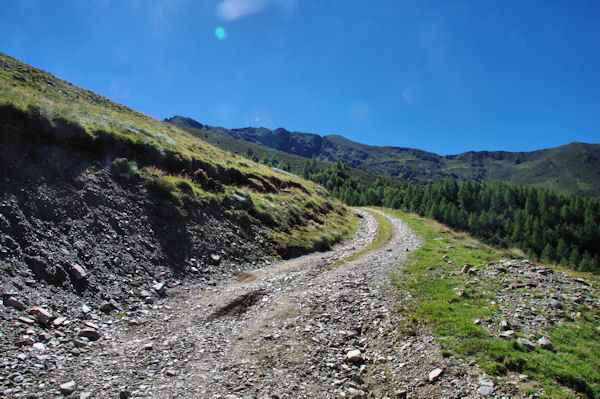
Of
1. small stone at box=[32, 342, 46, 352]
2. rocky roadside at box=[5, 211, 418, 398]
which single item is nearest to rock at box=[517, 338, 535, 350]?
rocky roadside at box=[5, 211, 418, 398]

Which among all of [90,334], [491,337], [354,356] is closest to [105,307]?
[90,334]

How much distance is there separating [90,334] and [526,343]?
12.7m

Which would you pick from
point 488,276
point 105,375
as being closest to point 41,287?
point 105,375

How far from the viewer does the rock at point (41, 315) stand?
27.2 ft

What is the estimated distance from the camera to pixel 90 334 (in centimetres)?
873

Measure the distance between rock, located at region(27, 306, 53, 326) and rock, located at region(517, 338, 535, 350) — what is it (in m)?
13.5

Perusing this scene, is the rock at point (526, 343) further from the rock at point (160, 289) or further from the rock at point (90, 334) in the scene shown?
the rock at point (160, 289)

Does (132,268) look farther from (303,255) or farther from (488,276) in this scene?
(488,276)

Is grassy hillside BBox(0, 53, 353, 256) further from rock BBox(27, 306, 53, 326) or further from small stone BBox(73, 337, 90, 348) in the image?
small stone BBox(73, 337, 90, 348)

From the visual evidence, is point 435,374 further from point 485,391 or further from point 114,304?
point 114,304

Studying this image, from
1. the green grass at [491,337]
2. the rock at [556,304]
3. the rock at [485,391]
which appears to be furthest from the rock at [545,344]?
the rock at [556,304]

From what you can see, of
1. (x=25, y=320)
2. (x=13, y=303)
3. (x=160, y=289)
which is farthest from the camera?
(x=160, y=289)

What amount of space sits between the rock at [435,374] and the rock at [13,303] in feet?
38.0

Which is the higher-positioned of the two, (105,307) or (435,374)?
(105,307)
